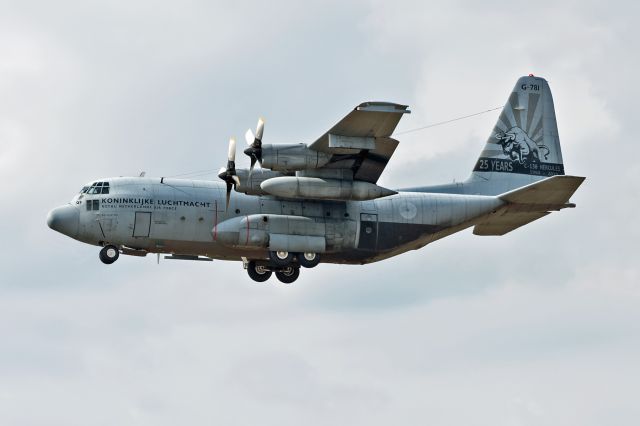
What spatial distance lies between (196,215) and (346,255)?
458cm

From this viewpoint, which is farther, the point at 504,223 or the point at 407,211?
the point at 504,223

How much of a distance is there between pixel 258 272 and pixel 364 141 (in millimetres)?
5870

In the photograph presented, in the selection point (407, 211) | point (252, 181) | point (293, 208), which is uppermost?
point (252, 181)

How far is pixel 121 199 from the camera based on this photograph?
3541 centimetres

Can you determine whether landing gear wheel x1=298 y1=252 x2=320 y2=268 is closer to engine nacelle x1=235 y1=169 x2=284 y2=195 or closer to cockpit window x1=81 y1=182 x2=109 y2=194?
engine nacelle x1=235 y1=169 x2=284 y2=195

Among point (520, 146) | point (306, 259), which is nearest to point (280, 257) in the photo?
point (306, 259)

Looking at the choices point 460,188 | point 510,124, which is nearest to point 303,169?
point 460,188

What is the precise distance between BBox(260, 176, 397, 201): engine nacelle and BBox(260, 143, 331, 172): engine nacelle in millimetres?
517

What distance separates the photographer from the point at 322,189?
35125 mm

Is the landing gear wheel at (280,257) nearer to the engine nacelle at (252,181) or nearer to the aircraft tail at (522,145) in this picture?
the engine nacelle at (252,181)

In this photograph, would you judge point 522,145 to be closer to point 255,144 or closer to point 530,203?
point 530,203

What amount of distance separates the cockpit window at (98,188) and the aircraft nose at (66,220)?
2.14 ft

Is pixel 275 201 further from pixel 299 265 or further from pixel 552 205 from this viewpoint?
pixel 552 205

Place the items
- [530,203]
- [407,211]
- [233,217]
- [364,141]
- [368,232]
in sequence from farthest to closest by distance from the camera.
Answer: [530,203] → [407,211] → [368,232] → [233,217] → [364,141]
